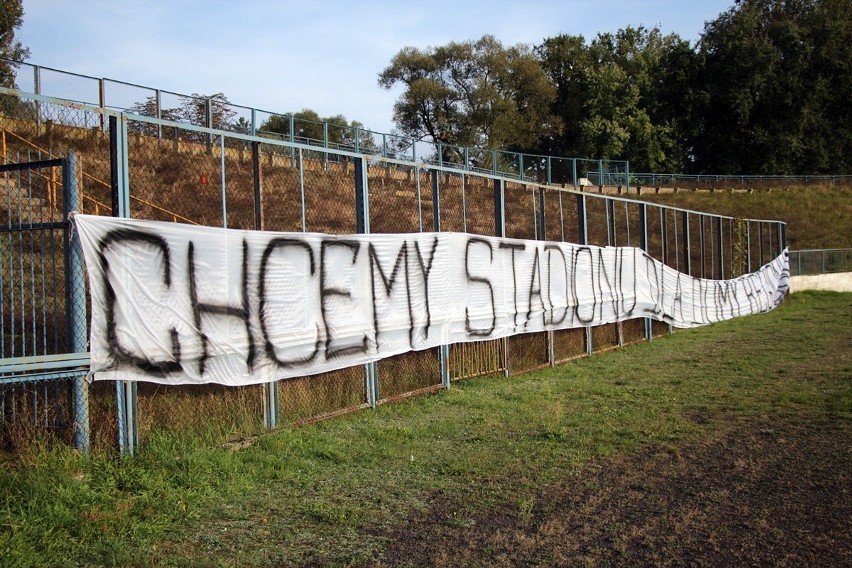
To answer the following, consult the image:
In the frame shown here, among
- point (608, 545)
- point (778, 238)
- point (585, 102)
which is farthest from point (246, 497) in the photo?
point (585, 102)

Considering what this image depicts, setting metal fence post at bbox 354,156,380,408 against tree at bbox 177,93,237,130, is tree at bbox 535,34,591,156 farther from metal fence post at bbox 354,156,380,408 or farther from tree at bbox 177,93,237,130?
metal fence post at bbox 354,156,380,408

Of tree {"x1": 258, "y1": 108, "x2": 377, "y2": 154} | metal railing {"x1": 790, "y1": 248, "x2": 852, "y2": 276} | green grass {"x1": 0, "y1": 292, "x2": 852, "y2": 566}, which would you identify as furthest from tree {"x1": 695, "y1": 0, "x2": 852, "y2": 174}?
green grass {"x1": 0, "y1": 292, "x2": 852, "y2": 566}

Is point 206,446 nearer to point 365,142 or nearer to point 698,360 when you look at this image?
point 698,360

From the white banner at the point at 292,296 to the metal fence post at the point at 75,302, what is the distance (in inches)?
5.2

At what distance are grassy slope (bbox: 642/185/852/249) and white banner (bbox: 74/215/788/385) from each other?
108 ft

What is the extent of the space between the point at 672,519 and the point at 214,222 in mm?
11170

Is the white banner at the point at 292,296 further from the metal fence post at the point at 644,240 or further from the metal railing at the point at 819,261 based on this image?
the metal railing at the point at 819,261

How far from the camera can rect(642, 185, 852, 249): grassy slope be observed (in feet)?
134

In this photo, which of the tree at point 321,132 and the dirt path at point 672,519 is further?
the tree at point 321,132

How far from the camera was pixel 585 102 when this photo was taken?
60344 mm


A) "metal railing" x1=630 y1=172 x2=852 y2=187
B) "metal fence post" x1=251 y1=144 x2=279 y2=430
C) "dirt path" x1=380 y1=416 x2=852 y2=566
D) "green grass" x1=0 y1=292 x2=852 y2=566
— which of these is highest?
"metal railing" x1=630 y1=172 x2=852 y2=187

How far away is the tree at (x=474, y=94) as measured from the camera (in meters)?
55.2

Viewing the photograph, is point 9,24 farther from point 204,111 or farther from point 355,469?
point 355,469

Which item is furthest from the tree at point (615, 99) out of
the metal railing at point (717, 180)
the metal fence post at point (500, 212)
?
the metal fence post at point (500, 212)
